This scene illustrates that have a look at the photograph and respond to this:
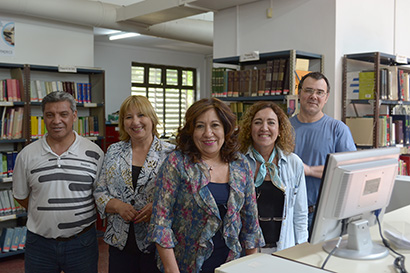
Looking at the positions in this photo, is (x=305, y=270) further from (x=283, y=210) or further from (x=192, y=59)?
(x=192, y=59)

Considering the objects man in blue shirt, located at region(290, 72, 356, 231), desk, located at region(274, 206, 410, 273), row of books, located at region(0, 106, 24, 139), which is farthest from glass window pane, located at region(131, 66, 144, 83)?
desk, located at region(274, 206, 410, 273)

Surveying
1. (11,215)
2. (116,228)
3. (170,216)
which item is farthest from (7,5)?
(170,216)

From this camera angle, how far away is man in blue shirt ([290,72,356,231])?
9.24ft

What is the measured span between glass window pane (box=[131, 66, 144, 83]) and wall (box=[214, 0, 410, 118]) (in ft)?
16.5

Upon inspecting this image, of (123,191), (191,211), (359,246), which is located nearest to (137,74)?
(123,191)

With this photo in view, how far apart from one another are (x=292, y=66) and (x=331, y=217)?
2.47m

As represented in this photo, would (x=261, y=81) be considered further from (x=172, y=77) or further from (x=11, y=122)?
(x=172, y=77)

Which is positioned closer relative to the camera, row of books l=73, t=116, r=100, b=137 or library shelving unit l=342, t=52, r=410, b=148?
library shelving unit l=342, t=52, r=410, b=148

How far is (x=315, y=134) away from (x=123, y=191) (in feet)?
4.53

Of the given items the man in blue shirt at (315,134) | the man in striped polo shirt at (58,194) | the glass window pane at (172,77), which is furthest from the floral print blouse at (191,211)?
the glass window pane at (172,77)

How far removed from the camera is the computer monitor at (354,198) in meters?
1.58

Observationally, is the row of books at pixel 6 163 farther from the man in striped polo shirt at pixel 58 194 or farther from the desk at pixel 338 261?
the desk at pixel 338 261

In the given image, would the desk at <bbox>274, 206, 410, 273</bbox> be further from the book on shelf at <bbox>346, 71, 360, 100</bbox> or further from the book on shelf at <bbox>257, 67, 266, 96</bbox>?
the book on shelf at <bbox>346, 71, 360, 100</bbox>

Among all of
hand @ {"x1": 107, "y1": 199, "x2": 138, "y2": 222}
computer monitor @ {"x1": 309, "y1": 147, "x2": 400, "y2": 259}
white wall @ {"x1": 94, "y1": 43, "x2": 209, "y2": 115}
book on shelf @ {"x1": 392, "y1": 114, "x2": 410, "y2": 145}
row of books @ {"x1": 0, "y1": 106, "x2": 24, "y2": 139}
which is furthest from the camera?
white wall @ {"x1": 94, "y1": 43, "x2": 209, "y2": 115}
